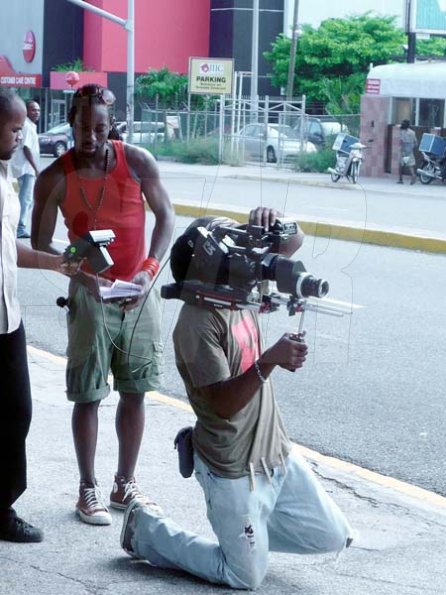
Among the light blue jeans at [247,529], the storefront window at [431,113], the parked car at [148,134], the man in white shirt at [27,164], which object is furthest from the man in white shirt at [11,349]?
the storefront window at [431,113]

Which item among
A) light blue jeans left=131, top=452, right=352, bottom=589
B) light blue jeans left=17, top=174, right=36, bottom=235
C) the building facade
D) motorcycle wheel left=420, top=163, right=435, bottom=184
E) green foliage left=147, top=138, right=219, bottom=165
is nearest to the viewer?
light blue jeans left=131, top=452, right=352, bottom=589

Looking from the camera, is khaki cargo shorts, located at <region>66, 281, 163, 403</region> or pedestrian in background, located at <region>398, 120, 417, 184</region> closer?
khaki cargo shorts, located at <region>66, 281, 163, 403</region>

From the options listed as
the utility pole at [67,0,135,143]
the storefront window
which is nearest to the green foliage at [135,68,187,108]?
the storefront window

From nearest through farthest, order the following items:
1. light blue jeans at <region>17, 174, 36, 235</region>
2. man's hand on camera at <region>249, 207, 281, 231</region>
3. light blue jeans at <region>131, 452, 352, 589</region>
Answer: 1. man's hand on camera at <region>249, 207, 281, 231</region>
2. light blue jeans at <region>131, 452, 352, 589</region>
3. light blue jeans at <region>17, 174, 36, 235</region>

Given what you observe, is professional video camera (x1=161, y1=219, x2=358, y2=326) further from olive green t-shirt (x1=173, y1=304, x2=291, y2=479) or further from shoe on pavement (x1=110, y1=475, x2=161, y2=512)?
shoe on pavement (x1=110, y1=475, x2=161, y2=512)

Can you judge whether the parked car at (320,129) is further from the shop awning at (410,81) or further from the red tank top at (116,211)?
the red tank top at (116,211)

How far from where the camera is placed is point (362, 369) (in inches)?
303

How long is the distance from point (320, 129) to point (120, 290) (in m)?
28.1

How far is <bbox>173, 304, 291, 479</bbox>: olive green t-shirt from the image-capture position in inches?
151

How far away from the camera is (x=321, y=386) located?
7273 millimetres

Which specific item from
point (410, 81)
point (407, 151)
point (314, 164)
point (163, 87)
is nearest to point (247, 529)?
point (314, 164)

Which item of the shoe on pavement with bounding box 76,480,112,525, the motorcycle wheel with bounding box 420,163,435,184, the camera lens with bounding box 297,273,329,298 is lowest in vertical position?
the motorcycle wheel with bounding box 420,163,435,184

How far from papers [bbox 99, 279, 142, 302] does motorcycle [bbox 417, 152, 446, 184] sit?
2477 centimetres

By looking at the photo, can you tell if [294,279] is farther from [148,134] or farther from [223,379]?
[148,134]
